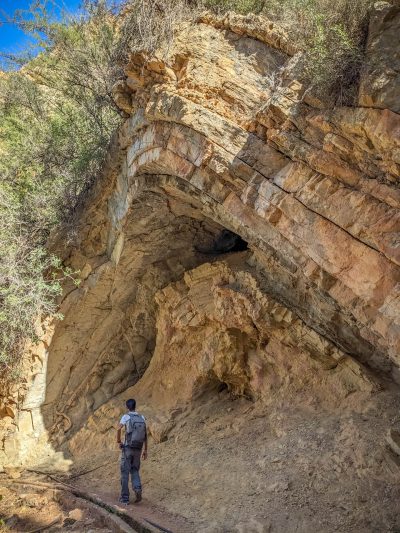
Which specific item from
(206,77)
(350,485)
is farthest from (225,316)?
(206,77)

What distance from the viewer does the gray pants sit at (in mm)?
5719

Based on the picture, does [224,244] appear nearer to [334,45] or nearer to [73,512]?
[334,45]

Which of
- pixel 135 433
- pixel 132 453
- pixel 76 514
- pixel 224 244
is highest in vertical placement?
pixel 224 244

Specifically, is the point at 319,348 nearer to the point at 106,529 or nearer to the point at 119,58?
the point at 106,529

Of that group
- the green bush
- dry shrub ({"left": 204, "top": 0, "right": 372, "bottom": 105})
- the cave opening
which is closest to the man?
the green bush

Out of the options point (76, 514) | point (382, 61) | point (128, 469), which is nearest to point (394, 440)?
point (128, 469)

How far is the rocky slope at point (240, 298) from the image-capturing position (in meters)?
4.44

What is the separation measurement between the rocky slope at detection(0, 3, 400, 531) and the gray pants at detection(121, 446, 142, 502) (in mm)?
508

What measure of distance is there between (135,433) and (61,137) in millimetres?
7153

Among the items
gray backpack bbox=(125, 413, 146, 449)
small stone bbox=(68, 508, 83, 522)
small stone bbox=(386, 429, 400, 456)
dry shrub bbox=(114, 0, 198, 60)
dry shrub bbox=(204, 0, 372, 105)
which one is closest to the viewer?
dry shrub bbox=(204, 0, 372, 105)

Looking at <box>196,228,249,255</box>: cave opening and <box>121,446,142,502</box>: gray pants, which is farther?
<box>196,228,249,255</box>: cave opening

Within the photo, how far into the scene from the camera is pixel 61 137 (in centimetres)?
1003

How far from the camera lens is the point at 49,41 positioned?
964 cm

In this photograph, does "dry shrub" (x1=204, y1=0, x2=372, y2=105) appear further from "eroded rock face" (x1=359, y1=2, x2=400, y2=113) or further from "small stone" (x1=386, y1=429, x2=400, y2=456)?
"small stone" (x1=386, y1=429, x2=400, y2=456)
